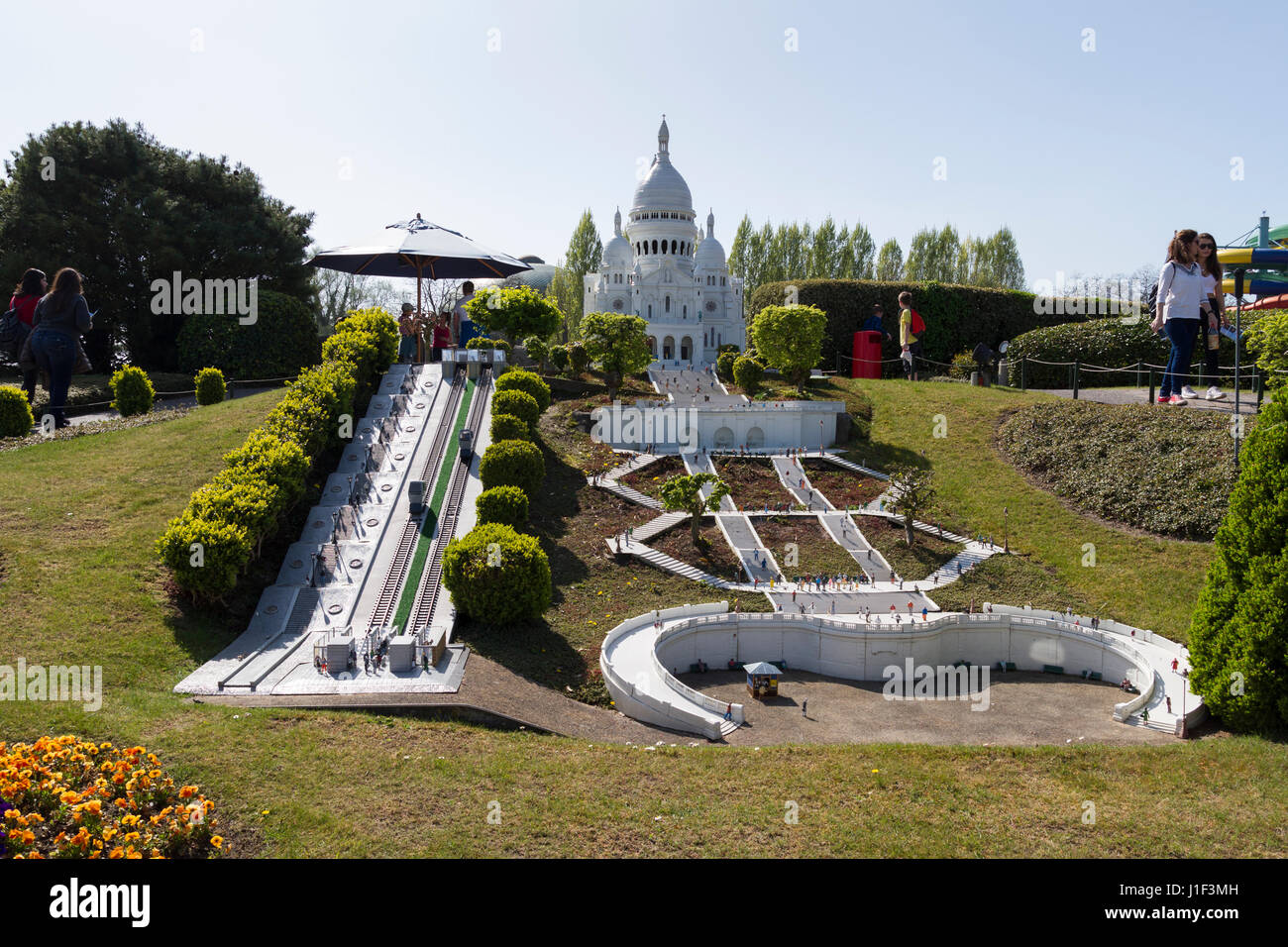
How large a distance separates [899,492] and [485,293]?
24611 mm

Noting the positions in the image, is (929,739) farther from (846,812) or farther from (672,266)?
(672,266)

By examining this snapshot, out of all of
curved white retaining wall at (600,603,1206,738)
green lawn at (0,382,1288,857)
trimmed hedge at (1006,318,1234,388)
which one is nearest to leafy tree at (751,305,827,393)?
trimmed hedge at (1006,318,1234,388)

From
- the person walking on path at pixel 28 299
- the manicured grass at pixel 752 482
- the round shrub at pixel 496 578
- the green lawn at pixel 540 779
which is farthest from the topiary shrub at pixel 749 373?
the person walking on path at pixel 28 299

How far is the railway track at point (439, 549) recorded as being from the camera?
799 inches

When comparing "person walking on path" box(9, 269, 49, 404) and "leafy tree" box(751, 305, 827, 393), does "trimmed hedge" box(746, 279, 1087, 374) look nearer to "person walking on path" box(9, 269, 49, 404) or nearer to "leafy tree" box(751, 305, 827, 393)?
"leafy tree" box(751, 305, 827, 393)

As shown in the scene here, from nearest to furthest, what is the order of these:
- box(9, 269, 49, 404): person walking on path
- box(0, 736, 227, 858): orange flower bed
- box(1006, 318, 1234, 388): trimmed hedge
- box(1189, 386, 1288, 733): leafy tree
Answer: box(0, 736, 227, 858): orange flower bed
box(1189, 386, 1288, 733): leafy tree
box(9, 269, 49, 404): person walking on path
box(1006, 318, 1234, 388): trimmed hedge

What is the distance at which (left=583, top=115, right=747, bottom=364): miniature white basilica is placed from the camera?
72.7 m

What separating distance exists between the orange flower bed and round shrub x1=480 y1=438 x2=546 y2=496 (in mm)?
15068

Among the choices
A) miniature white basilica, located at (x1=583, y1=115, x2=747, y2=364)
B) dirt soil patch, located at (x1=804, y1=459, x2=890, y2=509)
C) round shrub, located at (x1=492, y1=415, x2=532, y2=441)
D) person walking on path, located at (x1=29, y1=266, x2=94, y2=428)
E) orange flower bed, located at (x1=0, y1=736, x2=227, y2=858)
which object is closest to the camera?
orange flower bed, located at (x1=0, y1=736, x2=227, y2=858)

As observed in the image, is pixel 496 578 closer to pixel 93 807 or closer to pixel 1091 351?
pixel 93 807

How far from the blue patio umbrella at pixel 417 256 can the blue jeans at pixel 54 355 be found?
9.64 metres

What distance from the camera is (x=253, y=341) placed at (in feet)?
138

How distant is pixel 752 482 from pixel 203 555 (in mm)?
20596

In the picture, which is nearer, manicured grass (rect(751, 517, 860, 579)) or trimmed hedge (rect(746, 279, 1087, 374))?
manicured grass (rect(751, 517, 860, 579))
